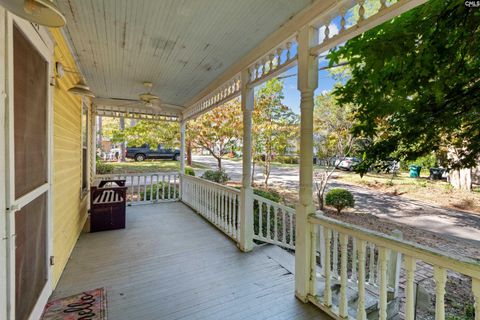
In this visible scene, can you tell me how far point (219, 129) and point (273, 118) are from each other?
185 centimetres

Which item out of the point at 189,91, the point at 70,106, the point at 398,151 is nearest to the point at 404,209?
the point at 398,151

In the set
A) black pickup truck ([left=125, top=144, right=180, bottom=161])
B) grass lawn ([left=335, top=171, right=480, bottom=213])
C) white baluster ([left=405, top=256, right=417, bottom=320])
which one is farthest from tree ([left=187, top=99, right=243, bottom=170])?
black pickup truck ([left=125, top=144, right=180, bottom=161])

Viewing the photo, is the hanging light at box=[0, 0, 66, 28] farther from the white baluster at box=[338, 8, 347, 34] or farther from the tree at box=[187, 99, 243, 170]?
the tree at box=[187, 99, 243, 170]

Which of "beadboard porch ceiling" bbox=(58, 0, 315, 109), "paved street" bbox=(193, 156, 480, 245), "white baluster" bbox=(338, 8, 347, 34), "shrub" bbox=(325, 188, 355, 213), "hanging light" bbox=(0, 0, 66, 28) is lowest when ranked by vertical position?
"paved street" bbox=(193, 156, 480, 245)

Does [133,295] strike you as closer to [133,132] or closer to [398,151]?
[398,151]

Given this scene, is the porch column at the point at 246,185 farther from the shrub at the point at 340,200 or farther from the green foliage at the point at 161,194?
the shrub at the point at 340,200

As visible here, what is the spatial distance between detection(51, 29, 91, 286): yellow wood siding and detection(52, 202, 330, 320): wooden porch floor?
0.26 metres

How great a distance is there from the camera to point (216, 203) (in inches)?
183

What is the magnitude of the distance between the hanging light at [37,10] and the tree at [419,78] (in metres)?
1.82

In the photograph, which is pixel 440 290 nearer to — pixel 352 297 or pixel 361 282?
pixel 361 282

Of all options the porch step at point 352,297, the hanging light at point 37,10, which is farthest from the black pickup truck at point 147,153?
the hanging light at point 37,10

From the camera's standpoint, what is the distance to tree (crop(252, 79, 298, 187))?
713cm

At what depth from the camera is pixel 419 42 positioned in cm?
175

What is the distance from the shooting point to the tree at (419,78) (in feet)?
5.32
